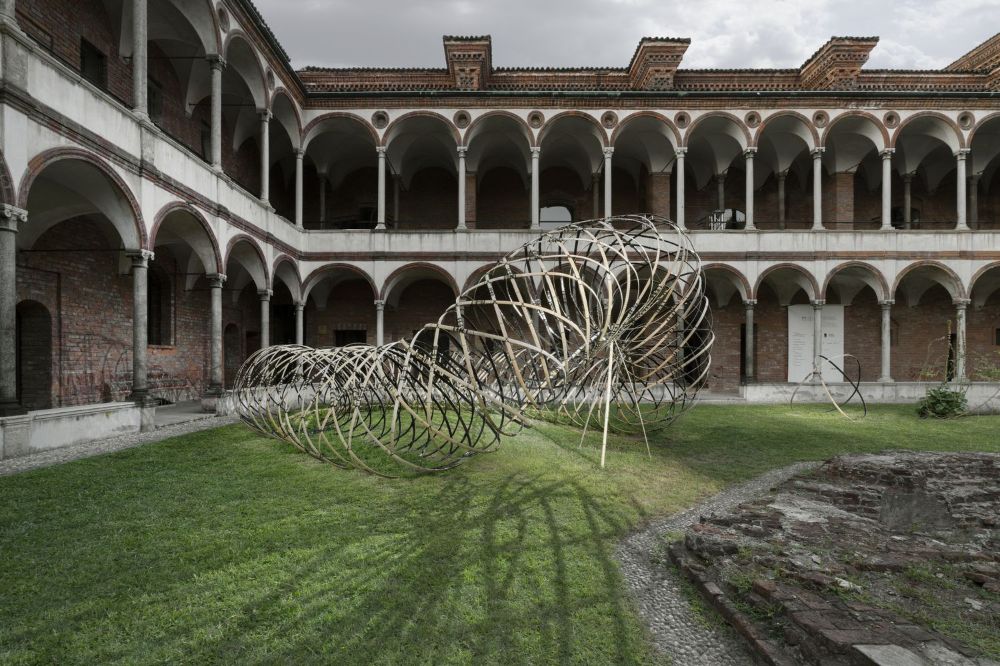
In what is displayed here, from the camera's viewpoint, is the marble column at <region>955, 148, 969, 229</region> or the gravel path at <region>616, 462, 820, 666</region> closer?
the gravel path at <region>616, 462, 820, 666</region>

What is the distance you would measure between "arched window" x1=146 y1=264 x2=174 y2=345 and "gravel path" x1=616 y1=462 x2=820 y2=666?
14.9 m

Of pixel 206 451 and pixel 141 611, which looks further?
pixel 206 451

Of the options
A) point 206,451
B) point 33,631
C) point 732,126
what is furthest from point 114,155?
point 732,126

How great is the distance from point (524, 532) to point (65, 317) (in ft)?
39.8

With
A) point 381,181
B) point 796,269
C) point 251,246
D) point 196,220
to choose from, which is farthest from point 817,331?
point 196,220

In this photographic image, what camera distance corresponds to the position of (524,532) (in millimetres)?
4598

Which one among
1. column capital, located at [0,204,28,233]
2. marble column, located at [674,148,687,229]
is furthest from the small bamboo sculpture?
marble column, located at [674,148,687,229]

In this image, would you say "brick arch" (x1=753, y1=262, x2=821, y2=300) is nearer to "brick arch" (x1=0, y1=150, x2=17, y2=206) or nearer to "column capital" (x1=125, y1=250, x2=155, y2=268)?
"column capital" (x1=125, y1=250, x2=155, y2=268)

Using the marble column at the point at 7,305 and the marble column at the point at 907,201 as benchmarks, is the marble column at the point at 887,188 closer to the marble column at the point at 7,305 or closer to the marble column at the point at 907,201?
the marble column at the point at 907,201

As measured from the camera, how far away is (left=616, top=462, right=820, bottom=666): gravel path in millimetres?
2891

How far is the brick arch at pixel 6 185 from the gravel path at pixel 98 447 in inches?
142

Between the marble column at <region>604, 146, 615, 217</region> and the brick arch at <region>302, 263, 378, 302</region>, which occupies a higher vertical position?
the marble column at <region>604, 146, 615, 217</region>

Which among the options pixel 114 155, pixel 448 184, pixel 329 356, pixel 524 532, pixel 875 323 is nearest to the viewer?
pixel 524 532

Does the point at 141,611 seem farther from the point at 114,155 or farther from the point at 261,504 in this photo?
the point at 114,155
